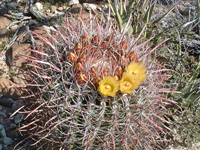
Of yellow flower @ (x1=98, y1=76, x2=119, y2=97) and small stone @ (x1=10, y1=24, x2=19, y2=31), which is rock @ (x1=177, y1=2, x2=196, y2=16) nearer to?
small stone @ (x1=10, y1=24, x2=19, y2=31)

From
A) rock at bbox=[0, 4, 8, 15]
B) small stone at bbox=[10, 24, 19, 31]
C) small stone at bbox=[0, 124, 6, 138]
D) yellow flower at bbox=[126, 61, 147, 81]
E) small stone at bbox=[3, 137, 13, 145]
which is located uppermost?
rock at bbox=[0, 4, 8, 15]

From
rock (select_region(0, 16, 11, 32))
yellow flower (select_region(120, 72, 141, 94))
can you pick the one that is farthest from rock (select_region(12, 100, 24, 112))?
yellow flower (select_region(120, 72, 141, 94))

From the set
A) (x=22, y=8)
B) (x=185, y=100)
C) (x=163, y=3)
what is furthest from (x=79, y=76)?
(x=163, y=3)

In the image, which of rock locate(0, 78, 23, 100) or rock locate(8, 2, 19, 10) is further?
rock locate(8, 2, 19, 10)

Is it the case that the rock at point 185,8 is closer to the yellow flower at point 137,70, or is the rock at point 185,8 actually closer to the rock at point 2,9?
the rock at point 2,9

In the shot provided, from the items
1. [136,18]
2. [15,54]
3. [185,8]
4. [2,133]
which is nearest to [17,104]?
[2,133]

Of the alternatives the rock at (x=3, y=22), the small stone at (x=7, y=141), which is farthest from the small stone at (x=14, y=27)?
the small stone at (x=7, y=141)

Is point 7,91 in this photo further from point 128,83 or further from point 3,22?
point 128,83
